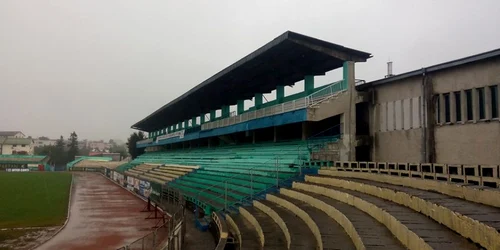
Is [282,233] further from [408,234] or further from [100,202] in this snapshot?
[100,202]

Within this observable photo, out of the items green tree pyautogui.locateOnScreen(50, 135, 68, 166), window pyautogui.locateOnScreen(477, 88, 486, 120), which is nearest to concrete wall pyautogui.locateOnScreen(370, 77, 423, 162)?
window pyautogui.locateOnScreen(477, 88, 486, 120)

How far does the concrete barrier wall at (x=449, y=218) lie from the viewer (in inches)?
155

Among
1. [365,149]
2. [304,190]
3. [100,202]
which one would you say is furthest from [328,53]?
[100,202]

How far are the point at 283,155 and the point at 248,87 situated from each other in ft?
29.8

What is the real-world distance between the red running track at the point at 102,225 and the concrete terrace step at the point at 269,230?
5.35 m

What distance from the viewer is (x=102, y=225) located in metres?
18.3

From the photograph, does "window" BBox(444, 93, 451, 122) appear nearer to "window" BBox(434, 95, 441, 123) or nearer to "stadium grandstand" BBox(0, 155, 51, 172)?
"window" BBox(434, 95, 441, 123)

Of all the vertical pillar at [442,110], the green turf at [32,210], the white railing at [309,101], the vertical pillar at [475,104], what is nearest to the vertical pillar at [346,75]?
the white railing at [309,101]

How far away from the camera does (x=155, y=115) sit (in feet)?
156

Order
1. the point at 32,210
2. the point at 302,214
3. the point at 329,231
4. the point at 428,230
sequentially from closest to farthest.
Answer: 1. the point at 428,230
2. the point at 329,231
3. the point at 302,214
4. the point at 32,210

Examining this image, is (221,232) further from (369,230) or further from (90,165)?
(90,165)

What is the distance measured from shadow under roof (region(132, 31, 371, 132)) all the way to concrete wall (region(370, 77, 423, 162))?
2.64 metres

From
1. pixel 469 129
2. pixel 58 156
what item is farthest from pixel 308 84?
pixel 58 156

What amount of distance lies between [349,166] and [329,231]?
7.51 meters
